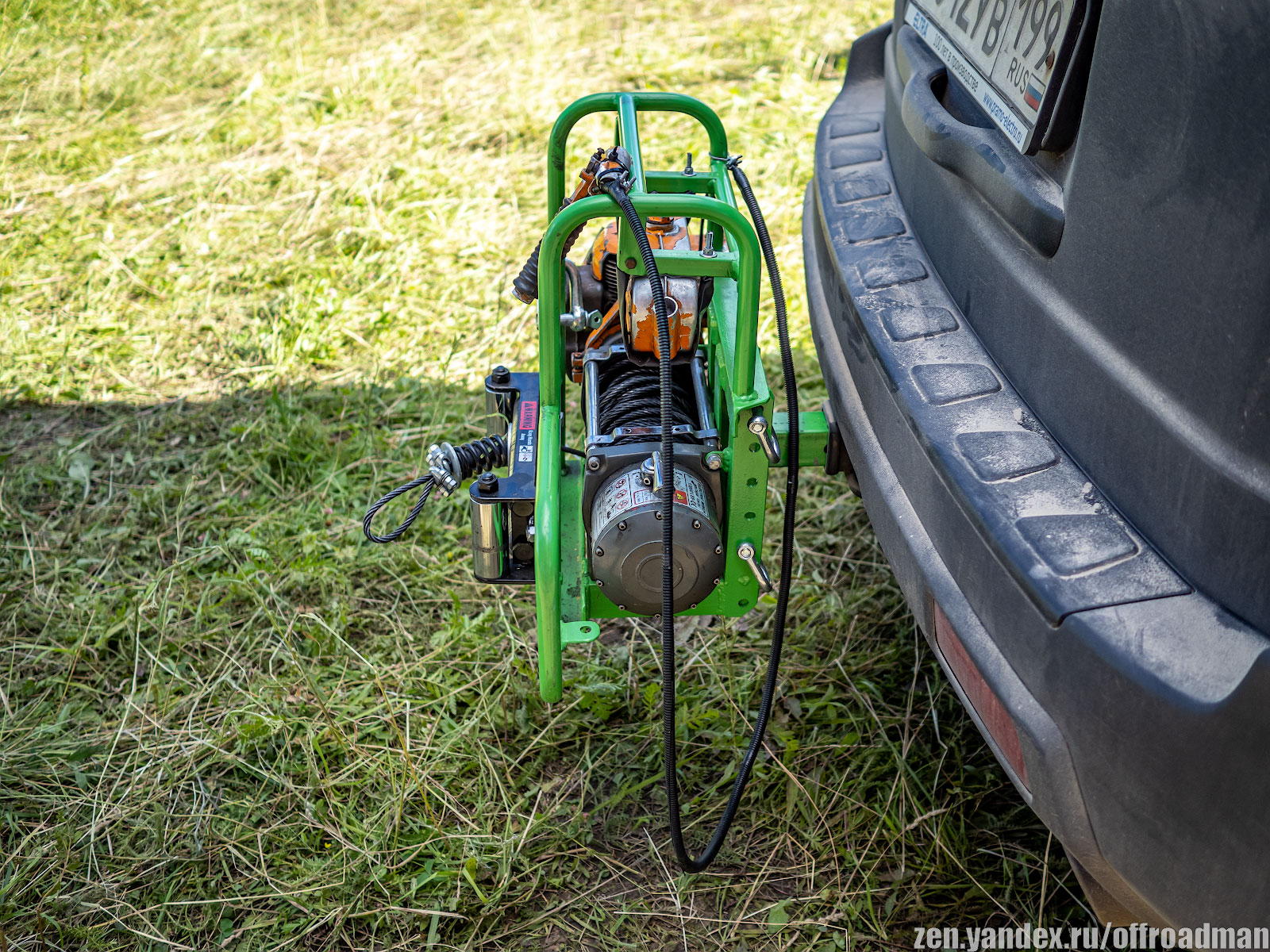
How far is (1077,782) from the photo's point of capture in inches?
45.2

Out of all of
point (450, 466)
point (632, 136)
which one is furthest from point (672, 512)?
point (632, 136)

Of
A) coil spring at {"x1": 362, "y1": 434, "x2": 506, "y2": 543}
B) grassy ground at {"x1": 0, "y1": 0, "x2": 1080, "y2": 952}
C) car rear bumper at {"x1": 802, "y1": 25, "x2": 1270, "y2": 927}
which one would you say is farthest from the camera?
coil spring at {"x1": 362, "y1": 434, "x2": 506, "y2": 543}

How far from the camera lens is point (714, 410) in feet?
7.13

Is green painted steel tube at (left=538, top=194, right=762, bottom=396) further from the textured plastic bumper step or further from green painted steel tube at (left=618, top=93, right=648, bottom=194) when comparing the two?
the textured plastic bumper step

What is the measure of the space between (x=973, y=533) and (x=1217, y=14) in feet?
2.08

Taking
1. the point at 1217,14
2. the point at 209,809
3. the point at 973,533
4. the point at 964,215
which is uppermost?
the point at 1217,14

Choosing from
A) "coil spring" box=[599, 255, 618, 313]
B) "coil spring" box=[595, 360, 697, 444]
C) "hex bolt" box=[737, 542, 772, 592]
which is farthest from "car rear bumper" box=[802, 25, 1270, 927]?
"coil spring" box=[599, 255, 618, 313]

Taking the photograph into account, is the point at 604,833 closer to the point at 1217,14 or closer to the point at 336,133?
the point at 1217,14

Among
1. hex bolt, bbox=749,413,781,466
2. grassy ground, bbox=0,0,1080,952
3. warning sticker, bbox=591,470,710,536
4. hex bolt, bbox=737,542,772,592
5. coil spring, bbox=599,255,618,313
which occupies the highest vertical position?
coil spring, bbox=599,255,618,313

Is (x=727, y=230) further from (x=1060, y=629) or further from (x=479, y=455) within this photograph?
(x=1060, y=629)

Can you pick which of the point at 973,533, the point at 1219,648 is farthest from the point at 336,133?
the point at 1219,648

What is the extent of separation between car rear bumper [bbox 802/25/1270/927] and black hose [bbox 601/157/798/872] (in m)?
0.13

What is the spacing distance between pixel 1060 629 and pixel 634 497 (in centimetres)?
84

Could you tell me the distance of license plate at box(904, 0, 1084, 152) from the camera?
4.47 feet
